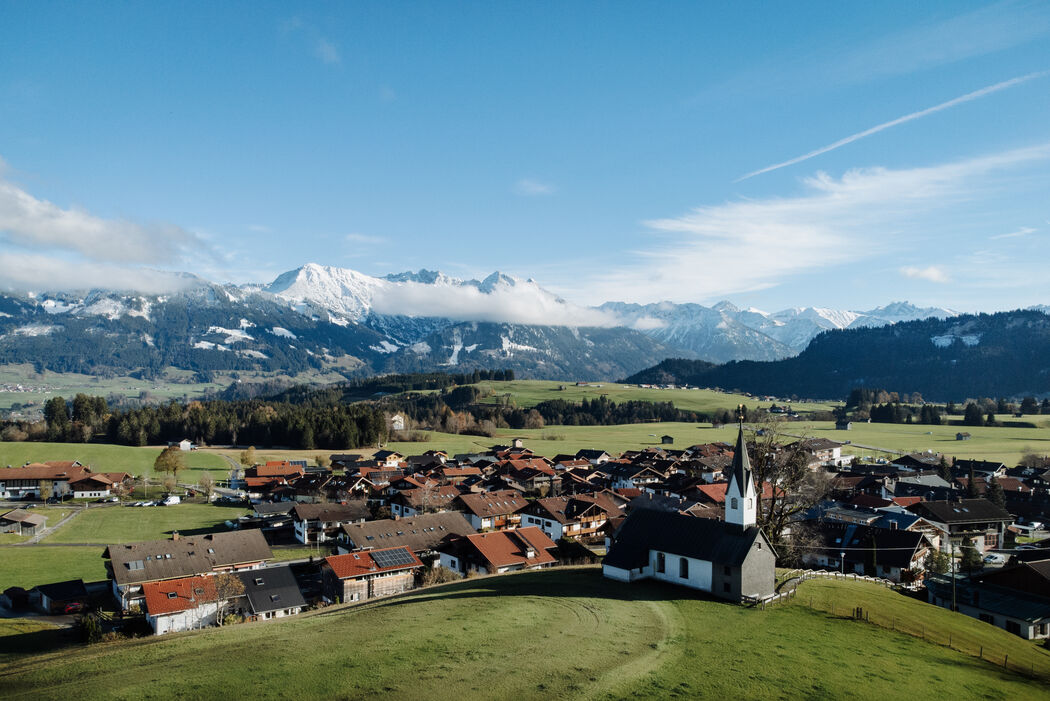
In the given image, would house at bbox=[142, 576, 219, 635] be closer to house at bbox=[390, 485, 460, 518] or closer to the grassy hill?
the grassy hill

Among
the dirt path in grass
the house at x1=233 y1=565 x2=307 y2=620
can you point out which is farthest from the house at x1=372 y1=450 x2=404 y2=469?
the dirt path in grass

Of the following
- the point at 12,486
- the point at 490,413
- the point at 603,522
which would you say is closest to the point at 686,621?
the point at 603,522

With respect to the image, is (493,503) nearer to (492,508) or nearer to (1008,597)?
A: (492,508)

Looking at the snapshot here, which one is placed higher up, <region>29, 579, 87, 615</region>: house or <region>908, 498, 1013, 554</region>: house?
<region>908, 498, 1013, 554</region>: house

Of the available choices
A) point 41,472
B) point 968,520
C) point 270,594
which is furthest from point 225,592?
point 41,472

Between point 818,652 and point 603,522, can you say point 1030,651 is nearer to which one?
point 818,652
